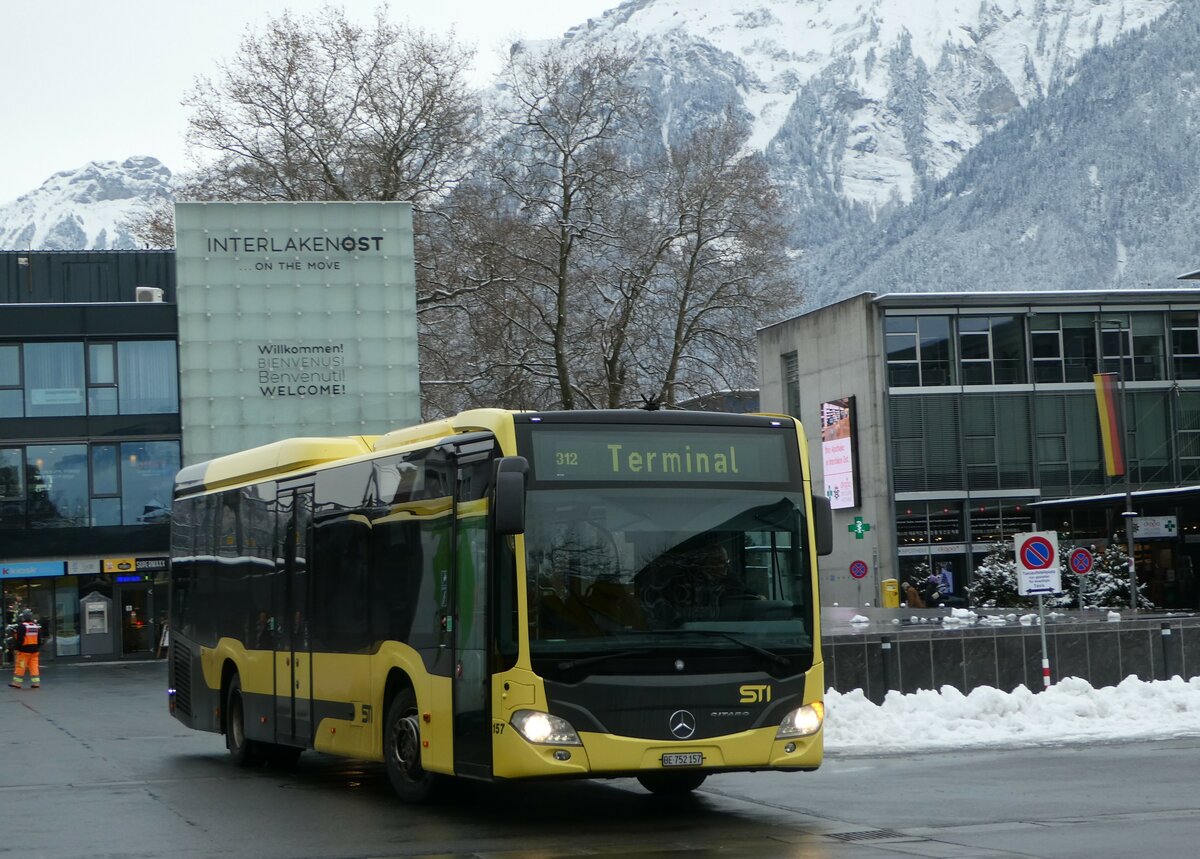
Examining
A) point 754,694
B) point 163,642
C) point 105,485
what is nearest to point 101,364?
point 105,485

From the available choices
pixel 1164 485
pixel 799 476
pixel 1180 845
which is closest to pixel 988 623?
pixel 799 476

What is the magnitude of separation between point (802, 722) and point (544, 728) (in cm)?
186

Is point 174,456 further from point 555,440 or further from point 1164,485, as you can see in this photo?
point 555,440

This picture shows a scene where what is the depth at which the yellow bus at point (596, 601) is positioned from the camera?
1174 centimetres

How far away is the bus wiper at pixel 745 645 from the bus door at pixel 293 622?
459cm

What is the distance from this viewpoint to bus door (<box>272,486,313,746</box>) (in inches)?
613

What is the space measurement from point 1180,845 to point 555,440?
4718 millimetres

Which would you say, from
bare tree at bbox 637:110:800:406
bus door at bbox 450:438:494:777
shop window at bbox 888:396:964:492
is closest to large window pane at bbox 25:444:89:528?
bare tree at bbox 637:110:800:406

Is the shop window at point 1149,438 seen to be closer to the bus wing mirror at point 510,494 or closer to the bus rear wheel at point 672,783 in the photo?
the bus rear wheel at point 672,783

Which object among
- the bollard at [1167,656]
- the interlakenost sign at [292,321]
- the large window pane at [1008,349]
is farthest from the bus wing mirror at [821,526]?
the large window pane at [1008,349]

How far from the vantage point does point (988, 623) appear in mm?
25719

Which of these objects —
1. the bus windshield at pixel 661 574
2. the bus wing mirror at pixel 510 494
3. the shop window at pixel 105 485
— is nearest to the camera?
the bus wing mirror at pixel 510 494

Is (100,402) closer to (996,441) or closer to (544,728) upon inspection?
(996,441)

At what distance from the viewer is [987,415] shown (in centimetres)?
5956
